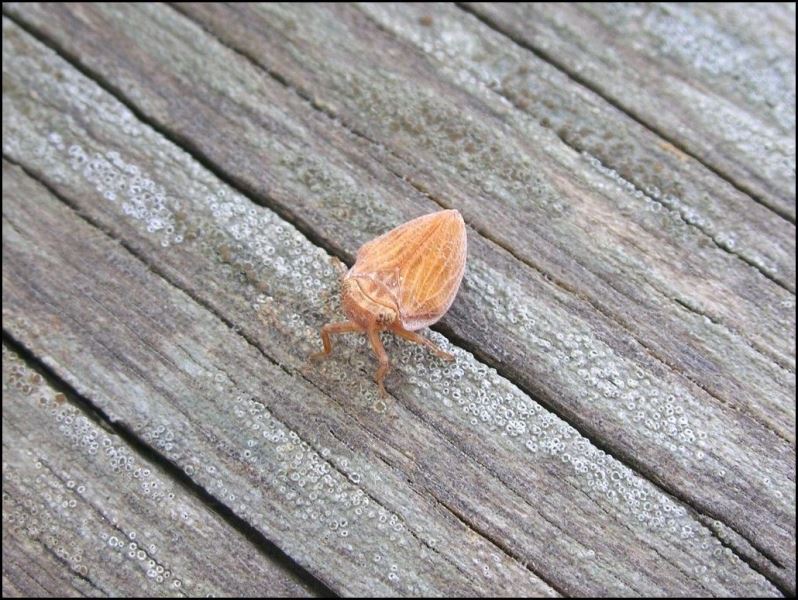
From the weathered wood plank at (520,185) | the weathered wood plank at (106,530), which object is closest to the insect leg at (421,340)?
the weathered wood plank at (520,185)

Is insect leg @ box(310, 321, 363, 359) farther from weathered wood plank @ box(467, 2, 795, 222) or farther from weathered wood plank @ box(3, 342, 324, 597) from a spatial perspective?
weathered wood plank @ box(467, 2, 795, 222)

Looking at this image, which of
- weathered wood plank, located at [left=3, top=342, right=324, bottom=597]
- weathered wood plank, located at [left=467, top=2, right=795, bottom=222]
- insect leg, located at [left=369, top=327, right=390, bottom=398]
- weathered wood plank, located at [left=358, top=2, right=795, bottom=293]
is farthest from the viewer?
weathered wood plank, located at [left=467, top=2, right=795, bottom=222]

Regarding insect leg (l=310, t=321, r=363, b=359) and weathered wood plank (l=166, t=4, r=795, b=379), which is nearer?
insect leg (l=310, t=321, r=363, b=359)

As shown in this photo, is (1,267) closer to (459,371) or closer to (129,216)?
(129,216)

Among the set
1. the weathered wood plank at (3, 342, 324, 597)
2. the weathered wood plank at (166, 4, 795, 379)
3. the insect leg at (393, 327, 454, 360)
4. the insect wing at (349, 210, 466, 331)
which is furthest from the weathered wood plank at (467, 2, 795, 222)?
the weathered wood plank at (3, 342, 324, 597)

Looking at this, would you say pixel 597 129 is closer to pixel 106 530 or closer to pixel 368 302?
pixel 368 302

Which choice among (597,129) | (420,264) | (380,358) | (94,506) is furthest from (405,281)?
(94,506)

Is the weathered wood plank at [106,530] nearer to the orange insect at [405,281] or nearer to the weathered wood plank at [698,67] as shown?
the orange insect at [405,281]
